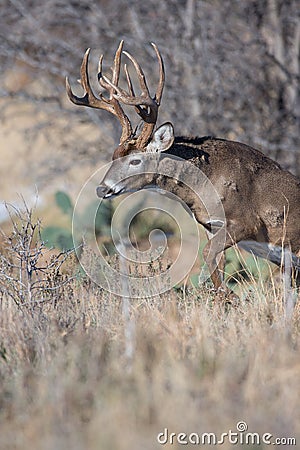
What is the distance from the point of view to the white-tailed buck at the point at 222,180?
7.36m

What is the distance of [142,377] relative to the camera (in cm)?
444

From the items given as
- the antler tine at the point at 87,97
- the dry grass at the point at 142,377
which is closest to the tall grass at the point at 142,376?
the dry grass at the point at 142,377

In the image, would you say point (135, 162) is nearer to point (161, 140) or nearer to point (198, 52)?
point (161, 140)

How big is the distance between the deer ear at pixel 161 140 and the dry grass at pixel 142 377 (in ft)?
5.88

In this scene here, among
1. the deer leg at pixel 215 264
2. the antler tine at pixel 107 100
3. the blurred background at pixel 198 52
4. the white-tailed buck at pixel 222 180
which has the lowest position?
the deer leg at pixel 215 264

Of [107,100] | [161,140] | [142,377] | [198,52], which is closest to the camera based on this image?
[142,377]

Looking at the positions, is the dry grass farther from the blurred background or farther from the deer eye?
the blurred background

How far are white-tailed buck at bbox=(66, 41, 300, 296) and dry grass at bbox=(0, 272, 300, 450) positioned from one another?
1444mm

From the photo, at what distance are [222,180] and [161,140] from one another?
24.3 inches

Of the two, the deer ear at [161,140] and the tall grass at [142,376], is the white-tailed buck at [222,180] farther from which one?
the tall grass at [142,376]

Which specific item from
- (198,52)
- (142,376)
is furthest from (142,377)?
(198,52)

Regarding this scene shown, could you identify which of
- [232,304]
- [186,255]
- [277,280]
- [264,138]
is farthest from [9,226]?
[232,304]

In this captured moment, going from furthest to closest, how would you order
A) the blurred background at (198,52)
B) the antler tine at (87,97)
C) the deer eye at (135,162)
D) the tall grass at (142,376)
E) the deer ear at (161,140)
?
the blurred background at (198,52)
the antler tine at (87,97)
the deer eye at (135,162)
the deer ear at (161,140)
the tall grass at (142,376)

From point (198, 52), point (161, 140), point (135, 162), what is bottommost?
point (135, 162)
